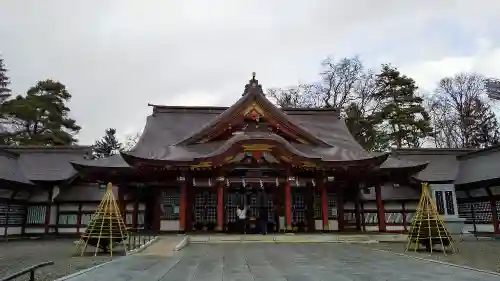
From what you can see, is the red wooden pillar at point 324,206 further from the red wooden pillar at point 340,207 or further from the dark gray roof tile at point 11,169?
the dark gray roof tile at point 11,169

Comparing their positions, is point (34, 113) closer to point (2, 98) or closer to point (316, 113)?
point (2, 98)

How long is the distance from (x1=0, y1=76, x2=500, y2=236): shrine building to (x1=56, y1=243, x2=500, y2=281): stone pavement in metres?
7.34

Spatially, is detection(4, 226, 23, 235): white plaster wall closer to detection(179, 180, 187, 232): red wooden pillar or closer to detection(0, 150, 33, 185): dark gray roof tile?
detection(0, 150, 33, 185): dark gray roof tile

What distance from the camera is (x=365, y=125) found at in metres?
39.6

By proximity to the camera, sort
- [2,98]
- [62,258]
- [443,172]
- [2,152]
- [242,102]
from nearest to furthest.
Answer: [62,258]
[242,102]
[2,152]
[443,172]
[2,98]

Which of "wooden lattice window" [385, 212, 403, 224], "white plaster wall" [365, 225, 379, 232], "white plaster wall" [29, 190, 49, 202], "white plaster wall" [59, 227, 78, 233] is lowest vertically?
"white plaster wall" [365, 225, 379, 232]

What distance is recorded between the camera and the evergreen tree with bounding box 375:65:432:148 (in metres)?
39.6

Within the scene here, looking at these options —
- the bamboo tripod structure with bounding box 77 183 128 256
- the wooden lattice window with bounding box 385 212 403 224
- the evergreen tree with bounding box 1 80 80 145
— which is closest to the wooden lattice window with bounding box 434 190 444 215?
the wooden lattice window with bounding box 385 212 403 224

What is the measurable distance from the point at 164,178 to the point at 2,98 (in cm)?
3093

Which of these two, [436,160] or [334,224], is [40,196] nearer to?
[334,224]

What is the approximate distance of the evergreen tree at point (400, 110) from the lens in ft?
130

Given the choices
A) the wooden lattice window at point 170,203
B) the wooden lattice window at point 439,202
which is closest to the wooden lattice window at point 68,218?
the wooden lattice window at point 170,203

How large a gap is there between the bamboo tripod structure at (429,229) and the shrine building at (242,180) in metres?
6.15

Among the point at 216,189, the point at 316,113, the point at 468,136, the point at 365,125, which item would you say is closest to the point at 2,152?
the point at 216,189
